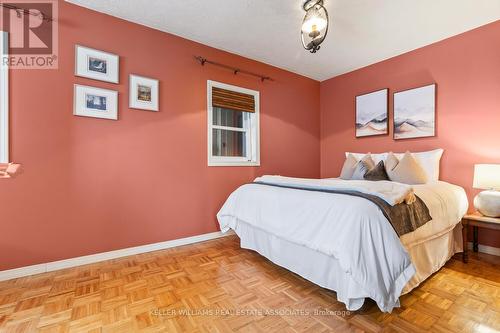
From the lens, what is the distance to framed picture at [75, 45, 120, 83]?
2.26 meters

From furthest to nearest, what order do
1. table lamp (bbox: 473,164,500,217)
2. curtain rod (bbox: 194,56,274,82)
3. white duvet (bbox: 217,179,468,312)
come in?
1. curtain rod (bbox: 194,56,274,82)
2. table lamp (bbox: 473,164,500,217)
3. white duvet (bbox: 217,179,468,312)

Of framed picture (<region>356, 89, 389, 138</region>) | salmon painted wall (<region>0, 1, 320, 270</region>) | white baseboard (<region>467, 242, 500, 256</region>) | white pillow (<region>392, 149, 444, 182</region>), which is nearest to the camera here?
salmon painted wall (<region>0, 1, 320, 270</region>)

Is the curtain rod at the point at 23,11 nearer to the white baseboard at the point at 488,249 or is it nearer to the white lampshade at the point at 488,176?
the white lampshade at the point at 488,176

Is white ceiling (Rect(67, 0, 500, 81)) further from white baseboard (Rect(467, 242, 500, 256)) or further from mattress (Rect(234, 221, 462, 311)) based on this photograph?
white baseboard (Rect(467, 242, 500, 256))

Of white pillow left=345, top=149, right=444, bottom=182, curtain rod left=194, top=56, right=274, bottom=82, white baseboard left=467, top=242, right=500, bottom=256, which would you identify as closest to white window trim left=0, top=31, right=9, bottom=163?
curtain rod left=194, top=56, right=274, bottom=82

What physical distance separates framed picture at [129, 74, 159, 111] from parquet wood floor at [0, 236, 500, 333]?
5.45 feet

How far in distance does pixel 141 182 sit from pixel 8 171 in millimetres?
1048

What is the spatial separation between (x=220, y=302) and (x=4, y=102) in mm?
2387

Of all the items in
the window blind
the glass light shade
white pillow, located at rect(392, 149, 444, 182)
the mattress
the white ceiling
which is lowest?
the mattress

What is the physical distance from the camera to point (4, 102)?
195 centimetres

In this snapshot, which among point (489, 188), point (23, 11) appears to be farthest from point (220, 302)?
point (23, 11)

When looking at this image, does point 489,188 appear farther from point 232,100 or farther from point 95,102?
point 95,102

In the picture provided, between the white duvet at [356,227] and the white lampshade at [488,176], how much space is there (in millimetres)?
200

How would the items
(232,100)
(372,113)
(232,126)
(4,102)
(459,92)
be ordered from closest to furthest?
(4,102) < (459,92) < (232,100) < (232,126) < (372,113)
